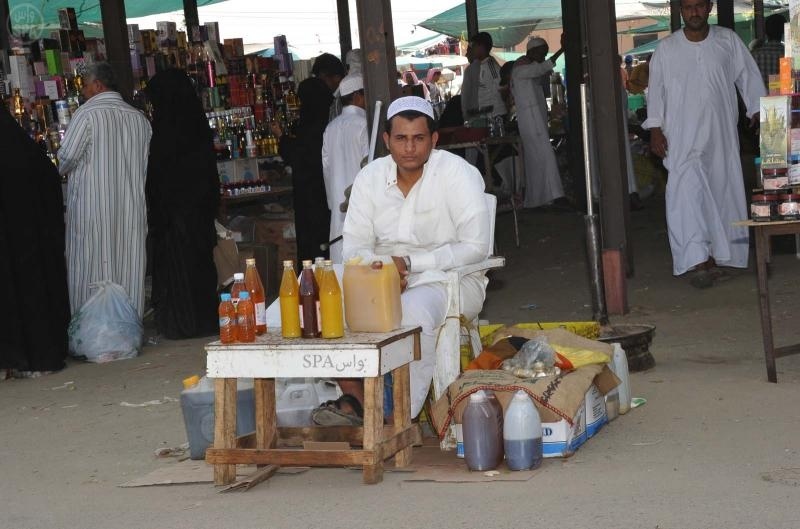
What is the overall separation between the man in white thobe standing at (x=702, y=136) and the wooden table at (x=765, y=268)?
109 inches

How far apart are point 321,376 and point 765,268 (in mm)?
2267

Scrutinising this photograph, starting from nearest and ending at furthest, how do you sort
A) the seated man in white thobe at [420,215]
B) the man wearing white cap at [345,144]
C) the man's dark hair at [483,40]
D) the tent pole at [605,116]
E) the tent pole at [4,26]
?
the seated man in white thobe at [420,215]
the tent pole at [605,116]
the man wearing white cap at [345,144]
the tent pole at [4,26]
the man's dark hair at [483,40]

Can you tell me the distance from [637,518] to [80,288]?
550cm

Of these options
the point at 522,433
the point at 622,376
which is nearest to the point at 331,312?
the point at 522,433

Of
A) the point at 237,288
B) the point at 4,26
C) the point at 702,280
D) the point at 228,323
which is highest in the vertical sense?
the point at 4,26

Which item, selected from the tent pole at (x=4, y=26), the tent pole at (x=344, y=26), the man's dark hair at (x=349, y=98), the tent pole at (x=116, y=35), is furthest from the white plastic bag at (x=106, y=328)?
the tent pole at (x=344, y=26)

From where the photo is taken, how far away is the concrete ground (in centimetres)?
442

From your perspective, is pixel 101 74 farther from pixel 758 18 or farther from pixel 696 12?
pixel 758 18

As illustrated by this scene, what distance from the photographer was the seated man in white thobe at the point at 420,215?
5535 mm

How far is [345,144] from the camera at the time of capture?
29.0 ft

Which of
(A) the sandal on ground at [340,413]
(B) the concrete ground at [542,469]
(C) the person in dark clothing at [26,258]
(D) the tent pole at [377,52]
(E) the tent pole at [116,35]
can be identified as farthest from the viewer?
(E) the tent pole at [116,35]

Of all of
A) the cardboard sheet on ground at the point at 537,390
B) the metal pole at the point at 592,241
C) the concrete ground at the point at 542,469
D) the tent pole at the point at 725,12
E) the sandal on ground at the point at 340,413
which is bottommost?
the concrete ground at the point at 542,469

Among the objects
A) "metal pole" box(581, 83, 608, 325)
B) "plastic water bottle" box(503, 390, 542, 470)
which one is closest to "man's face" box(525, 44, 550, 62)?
"metal pole" box(581, 83, 608, 325)

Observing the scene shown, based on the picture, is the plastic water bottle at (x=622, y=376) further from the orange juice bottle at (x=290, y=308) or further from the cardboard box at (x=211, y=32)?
the cardboard box at (x=211, y=32)
